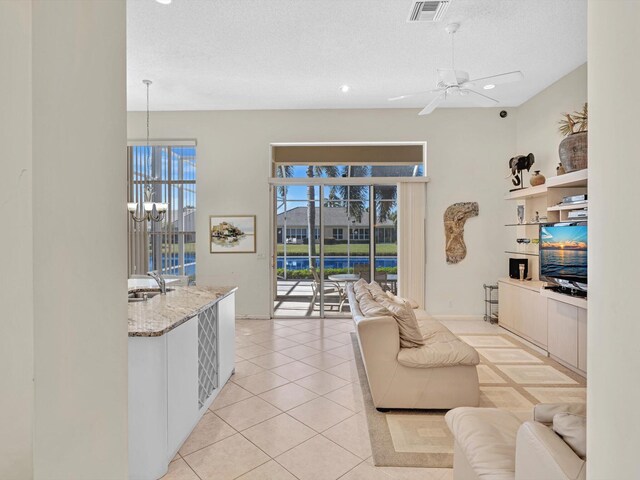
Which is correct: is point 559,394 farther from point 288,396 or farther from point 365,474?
point 288,396

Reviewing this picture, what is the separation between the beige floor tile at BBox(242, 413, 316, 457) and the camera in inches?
92.0

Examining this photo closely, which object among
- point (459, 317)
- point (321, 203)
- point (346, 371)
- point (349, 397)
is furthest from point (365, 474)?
point (321, 203)

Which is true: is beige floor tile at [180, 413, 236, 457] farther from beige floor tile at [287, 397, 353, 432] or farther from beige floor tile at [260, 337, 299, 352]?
beige floor tile at [260, 337, 299, 352]

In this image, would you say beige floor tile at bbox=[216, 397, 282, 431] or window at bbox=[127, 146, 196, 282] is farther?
window at bbox=[127, 146, 196, 282]

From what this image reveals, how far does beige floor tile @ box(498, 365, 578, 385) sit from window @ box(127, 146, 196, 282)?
4932 millimetres

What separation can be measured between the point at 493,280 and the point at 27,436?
6.32 m

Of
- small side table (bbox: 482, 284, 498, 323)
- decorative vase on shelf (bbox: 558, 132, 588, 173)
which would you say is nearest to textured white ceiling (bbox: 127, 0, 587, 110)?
decorative vase on shelf (bbox: 558, 132, 588, 173)

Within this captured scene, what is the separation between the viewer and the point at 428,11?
10.6ft

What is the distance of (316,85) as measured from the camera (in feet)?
16.3

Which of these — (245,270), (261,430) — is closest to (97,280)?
(261,430)

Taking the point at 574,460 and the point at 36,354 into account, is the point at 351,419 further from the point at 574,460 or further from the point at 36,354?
the point at 36,354

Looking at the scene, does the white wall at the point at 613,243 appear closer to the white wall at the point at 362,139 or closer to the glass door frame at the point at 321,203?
the glass door frame at the point at 321,203

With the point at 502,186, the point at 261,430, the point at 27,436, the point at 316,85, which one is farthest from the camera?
the point at 502,186

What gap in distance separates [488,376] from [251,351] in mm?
2585
